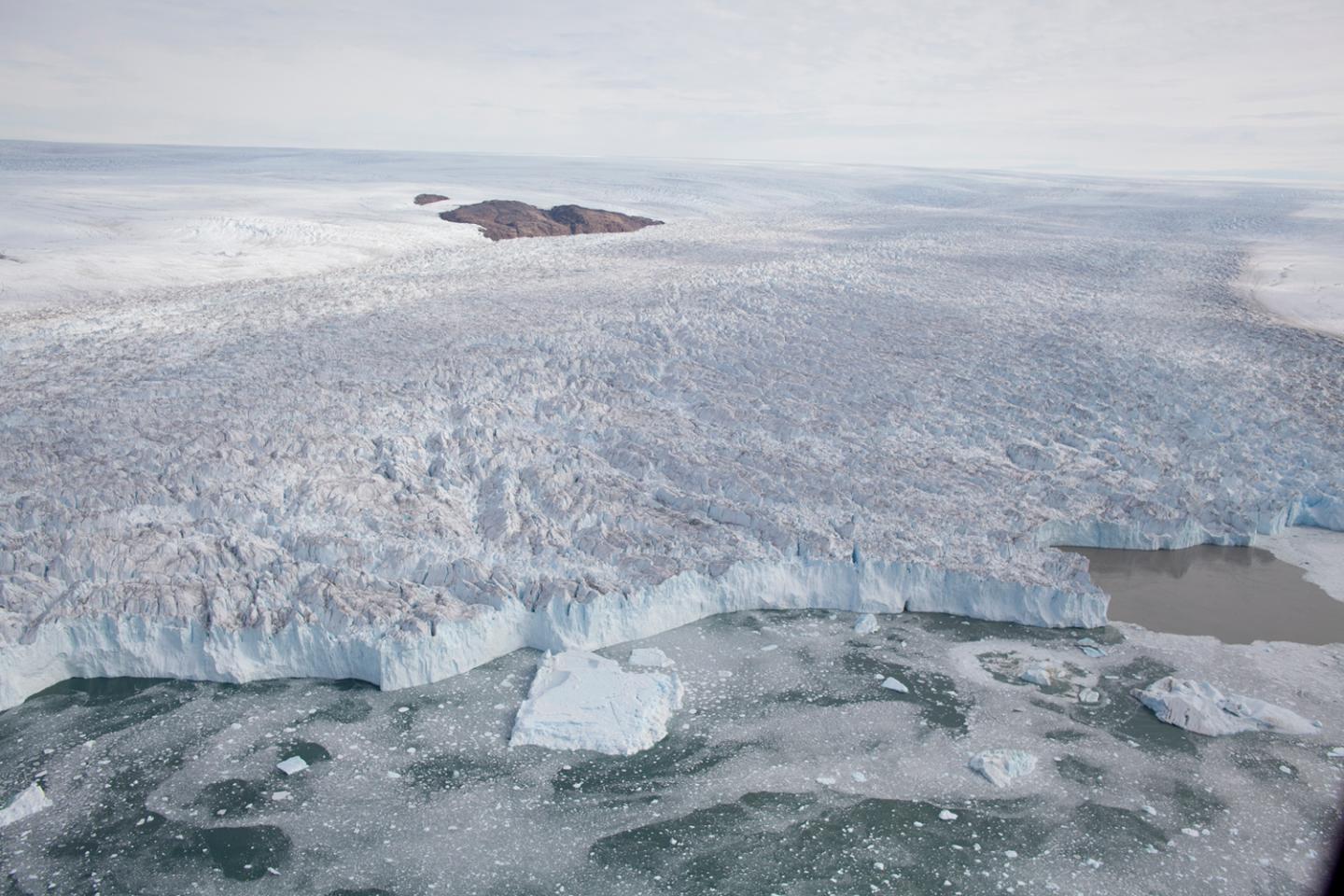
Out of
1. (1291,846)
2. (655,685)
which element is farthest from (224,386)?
(1291,846)

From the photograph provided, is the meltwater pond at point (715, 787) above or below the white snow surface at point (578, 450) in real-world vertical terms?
below

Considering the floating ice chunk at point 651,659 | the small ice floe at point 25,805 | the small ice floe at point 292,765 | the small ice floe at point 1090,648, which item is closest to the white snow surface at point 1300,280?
the small ice floe at point 1090,648

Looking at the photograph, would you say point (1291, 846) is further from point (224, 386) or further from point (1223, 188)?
point (1223, 188)

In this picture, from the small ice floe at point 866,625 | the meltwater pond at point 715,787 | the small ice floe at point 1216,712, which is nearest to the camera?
the meltwater pond at point 715,787

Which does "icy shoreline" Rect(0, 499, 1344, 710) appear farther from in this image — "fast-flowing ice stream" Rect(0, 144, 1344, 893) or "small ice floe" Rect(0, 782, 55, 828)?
"small ice floe" Rect(0, 782, 55, 828)

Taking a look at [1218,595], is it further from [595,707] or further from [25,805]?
[25,805]

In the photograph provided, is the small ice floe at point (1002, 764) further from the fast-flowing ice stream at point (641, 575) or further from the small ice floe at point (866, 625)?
the small ice floe at point (866, 625)

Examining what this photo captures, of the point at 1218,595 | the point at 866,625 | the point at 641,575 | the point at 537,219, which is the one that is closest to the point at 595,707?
the point at 641,575
